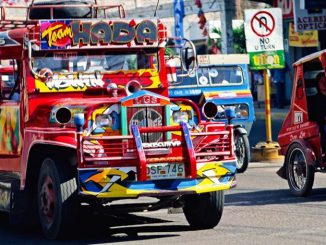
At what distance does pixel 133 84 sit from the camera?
12.8m

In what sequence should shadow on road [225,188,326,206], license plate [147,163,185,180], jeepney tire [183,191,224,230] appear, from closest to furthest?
license plate [147,163,185,180]
jeepney tire [183,191,224,230]
shadow on road [225,188,326,206]

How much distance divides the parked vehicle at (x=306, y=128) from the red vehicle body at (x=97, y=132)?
2603 mm

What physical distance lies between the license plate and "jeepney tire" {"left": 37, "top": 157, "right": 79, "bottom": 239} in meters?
0.86

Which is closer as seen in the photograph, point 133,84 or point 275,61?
point 133,84

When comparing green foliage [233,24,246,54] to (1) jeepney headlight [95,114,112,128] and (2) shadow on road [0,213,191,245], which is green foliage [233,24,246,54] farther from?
(1) jeepney headlight [95,114,112,128]

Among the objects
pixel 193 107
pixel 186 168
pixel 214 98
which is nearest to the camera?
pixel 186 168

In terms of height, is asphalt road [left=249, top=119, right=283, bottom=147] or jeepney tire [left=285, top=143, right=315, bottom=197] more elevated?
asphalt road [left=249, top=119, right=283, bottom=147]

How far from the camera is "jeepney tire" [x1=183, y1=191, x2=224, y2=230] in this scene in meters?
11.8

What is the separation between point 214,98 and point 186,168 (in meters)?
9.14

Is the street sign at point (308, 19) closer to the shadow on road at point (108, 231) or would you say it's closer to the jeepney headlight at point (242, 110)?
the jeepney headlight at point (242, 110)

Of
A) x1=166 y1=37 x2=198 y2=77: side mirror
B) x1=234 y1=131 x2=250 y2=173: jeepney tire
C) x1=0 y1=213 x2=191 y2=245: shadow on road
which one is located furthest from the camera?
x1=234 y1=131 x2=250 y2=173: jeepney tire

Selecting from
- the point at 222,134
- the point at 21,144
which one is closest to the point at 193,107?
the point at 222,134

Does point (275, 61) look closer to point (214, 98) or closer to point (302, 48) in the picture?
point (214, 98)

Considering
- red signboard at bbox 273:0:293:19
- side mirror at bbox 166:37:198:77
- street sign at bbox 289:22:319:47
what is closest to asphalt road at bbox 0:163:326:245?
side mirror at bbox 166:37:198:77
